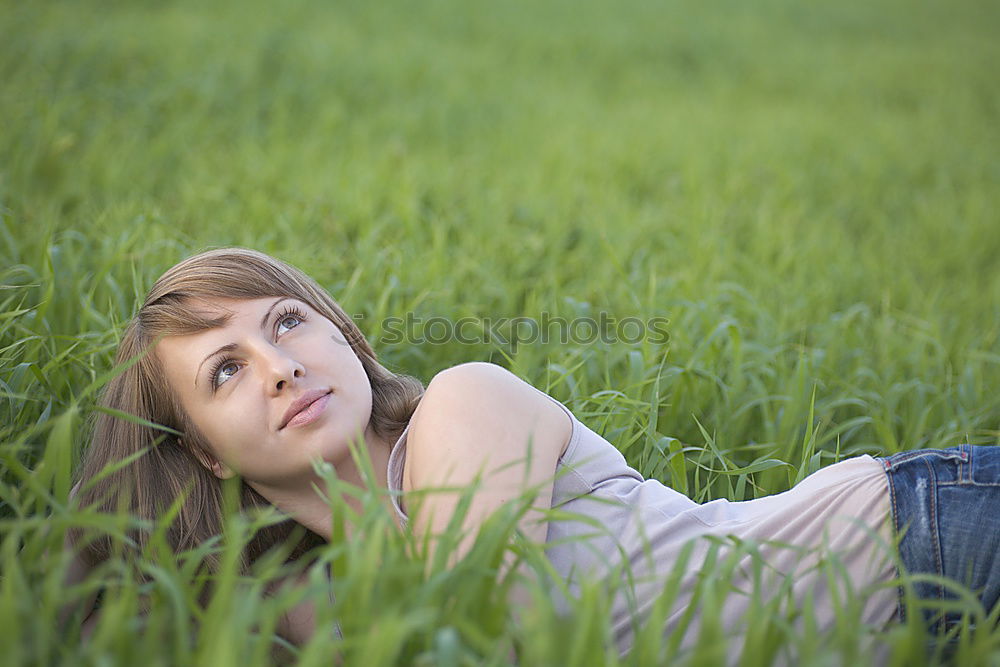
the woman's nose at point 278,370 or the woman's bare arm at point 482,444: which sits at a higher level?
the woman's nose at point 278,370

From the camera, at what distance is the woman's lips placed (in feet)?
4.91

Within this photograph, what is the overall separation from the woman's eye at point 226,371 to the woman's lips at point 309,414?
156 millimetres

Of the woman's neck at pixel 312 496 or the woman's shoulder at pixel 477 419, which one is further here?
the woman's neck at pixel 312 496

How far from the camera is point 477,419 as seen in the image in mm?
1467

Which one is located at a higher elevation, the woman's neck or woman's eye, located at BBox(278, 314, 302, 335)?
woman's eye, located at BBox(278, 314, 302, 335)

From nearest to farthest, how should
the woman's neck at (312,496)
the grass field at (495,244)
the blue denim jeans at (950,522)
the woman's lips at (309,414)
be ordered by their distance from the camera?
the grass field at (495,244), the blue denim jeans at (950,522), the woman's lips at (309,414), the woman's neck at (312,496)

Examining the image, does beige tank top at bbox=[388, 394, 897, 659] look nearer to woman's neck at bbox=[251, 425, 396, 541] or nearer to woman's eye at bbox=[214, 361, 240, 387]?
woman's neck at bbox=[251, 425, 396, 541]

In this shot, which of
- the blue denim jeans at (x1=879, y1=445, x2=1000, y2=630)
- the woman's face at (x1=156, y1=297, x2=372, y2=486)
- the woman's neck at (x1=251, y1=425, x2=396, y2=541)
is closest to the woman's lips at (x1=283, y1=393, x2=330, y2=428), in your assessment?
the woman's face at (x1=156, y1=297, x2=372, y2=486)

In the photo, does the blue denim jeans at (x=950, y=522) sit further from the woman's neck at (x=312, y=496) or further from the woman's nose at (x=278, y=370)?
the woman's nose at (x=278, y=370)

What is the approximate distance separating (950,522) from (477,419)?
2.66ft

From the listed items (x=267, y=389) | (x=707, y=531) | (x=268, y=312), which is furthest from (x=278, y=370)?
(x=707, y=531)

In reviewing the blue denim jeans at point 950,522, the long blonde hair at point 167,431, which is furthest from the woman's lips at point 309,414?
the blue denim jeans at point 950,522

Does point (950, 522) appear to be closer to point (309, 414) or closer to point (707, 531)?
point (707, 531)

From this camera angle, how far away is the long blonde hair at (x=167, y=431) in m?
Answer: 1.63
